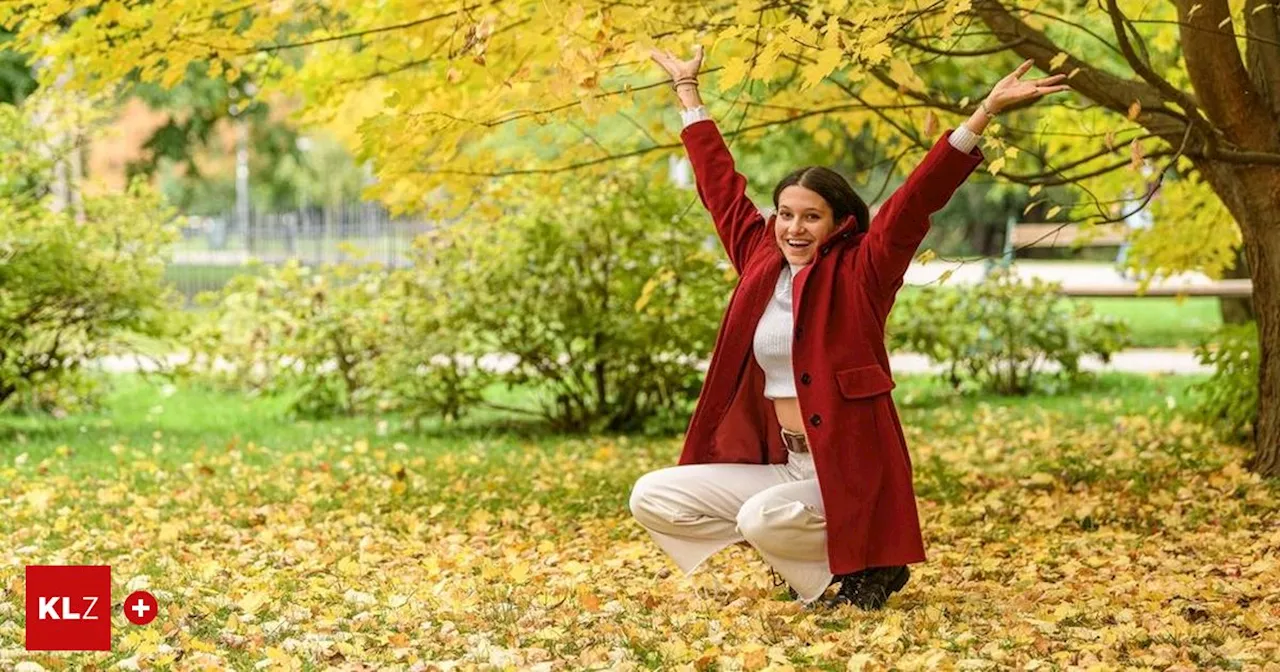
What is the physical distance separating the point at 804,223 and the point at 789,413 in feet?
1.82

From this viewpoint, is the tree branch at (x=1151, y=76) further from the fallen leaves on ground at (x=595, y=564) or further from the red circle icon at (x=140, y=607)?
the red circle icon at (x=140, y=607)

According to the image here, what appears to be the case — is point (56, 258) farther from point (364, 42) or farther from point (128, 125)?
point (128, 125)

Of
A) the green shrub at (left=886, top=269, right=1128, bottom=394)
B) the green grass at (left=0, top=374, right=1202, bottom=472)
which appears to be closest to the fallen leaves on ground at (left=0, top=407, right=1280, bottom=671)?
the green grass at (left=0, top=374, right=1202, bottom=472)

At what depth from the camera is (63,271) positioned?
9.52 metres

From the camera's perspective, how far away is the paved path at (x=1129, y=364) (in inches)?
510

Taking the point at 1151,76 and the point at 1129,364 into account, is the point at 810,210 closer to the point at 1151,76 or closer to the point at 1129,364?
the point at 1151,76

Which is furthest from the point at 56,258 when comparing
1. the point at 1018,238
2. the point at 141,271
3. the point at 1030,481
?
the point at 1018,238

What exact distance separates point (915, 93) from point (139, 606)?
3653 mm

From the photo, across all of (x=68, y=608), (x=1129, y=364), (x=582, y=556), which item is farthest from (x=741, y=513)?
(x=1129, y=364)

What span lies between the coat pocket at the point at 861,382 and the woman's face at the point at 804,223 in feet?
1.20

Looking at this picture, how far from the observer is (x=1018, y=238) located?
58.3ft

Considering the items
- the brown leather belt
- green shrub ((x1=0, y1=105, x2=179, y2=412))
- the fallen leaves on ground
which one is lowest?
the fallen leaves on ground

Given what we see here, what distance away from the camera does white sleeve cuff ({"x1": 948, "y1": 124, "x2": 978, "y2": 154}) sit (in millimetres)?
4336

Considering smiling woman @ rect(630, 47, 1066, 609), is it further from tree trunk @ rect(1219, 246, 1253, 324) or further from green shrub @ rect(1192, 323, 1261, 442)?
tree trunk @ rect(1219, 246, 1253, 324)
